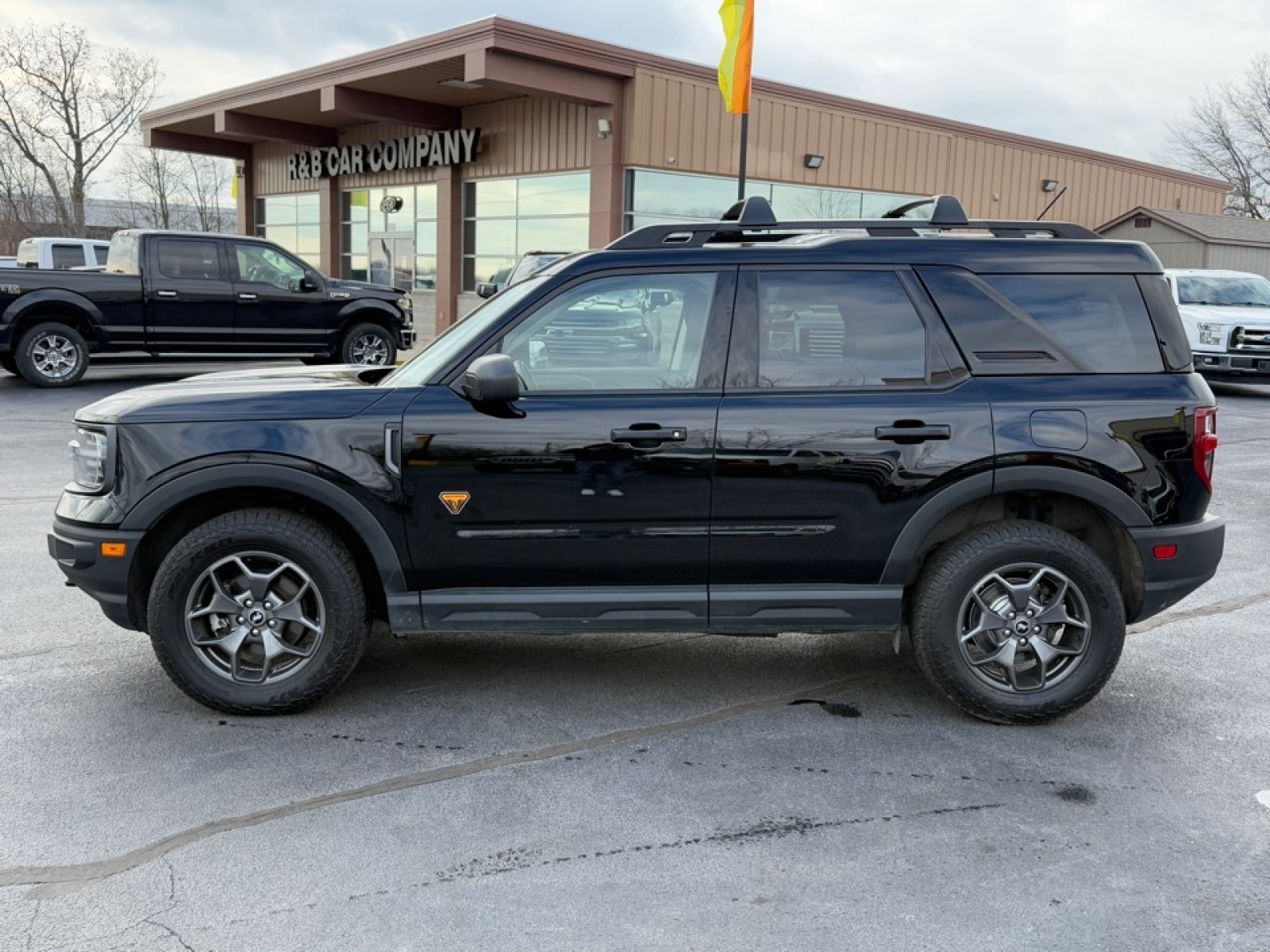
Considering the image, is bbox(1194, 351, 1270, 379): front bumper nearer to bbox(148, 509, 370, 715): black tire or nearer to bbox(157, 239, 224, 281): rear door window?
bbox(157, 239, 224, 281): rear door window

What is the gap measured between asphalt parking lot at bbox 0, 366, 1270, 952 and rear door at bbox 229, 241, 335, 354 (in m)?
10.3

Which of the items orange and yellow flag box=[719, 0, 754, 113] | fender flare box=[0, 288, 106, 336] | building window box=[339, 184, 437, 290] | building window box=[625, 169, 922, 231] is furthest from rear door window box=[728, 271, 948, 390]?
building window box=[339, 184, 437, 290]

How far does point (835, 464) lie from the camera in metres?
4.29

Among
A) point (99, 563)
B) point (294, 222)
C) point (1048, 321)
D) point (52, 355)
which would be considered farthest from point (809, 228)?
point (294, 222)

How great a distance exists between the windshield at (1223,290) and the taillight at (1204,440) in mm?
Answer: 15609

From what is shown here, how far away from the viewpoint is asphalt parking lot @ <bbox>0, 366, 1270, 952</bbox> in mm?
3033

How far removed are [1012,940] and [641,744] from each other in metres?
1.58

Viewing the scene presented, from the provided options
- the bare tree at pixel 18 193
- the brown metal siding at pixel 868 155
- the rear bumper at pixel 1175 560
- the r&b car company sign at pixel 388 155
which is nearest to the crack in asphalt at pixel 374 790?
the rear bumper at pixel 1175 560

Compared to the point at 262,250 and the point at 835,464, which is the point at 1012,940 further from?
the point at 262,250

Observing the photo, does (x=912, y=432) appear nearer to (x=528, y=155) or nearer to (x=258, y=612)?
(x=258, y=612)

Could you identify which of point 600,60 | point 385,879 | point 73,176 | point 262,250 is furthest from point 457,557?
point 73,176

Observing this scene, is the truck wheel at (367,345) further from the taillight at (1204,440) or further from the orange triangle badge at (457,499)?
the taillight at (1204,440)

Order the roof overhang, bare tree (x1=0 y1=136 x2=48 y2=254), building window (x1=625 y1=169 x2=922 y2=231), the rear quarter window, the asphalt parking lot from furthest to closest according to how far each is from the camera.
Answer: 1. bare tree (x1=0 y1=136 x2=48 y2=254)
2. building window (x1=625 y1=169 x2=922 y2=231)
3. the roof overhang
4. the rear quarter window
5. the asphalt parking lot

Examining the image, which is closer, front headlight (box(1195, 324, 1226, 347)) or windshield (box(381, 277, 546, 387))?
windshield (box(381, 277, 546, 387))
